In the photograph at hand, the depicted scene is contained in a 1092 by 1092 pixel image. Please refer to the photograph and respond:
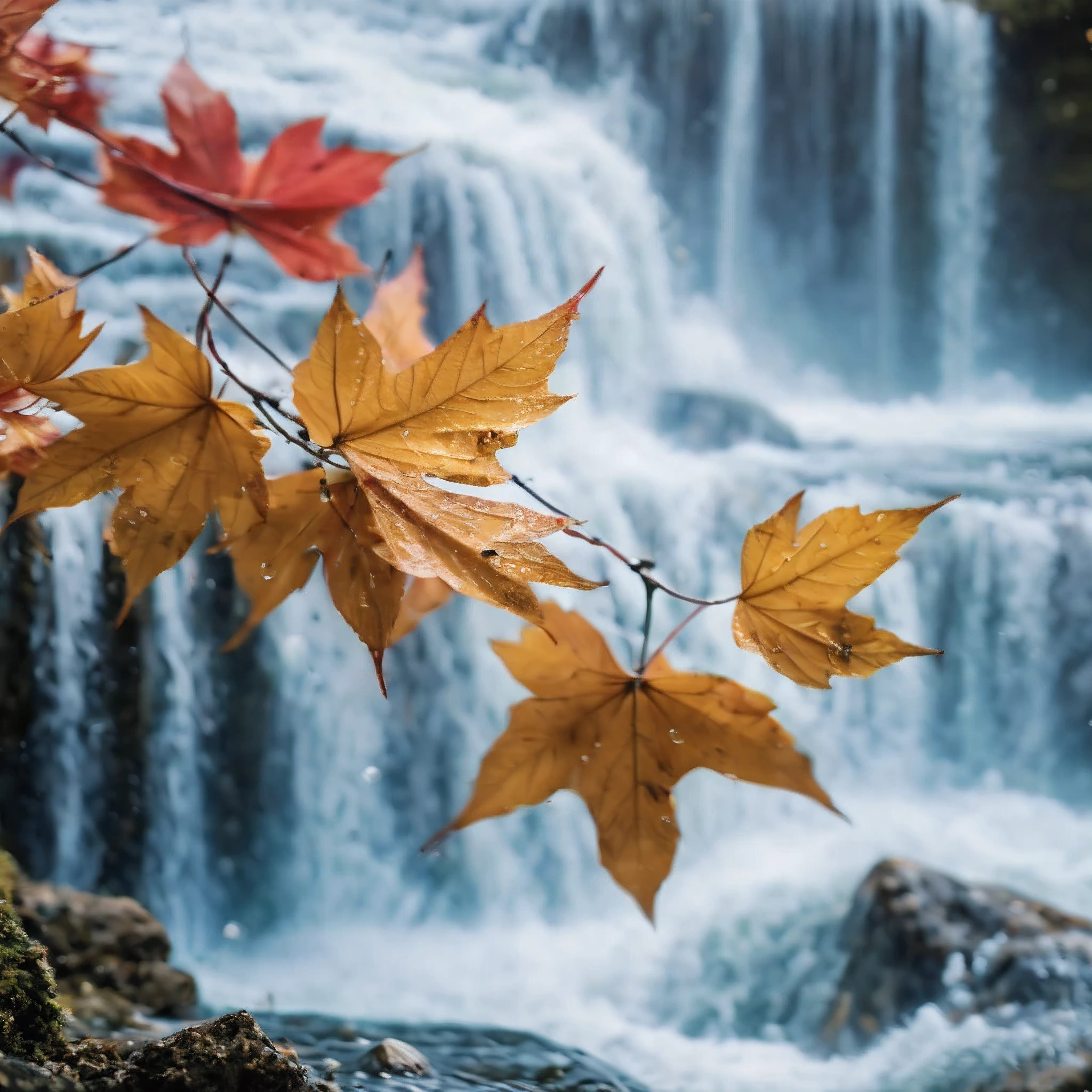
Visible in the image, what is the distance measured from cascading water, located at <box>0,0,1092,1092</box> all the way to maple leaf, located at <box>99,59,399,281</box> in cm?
24

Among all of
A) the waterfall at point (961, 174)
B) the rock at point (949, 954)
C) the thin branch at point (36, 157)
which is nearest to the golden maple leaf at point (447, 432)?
the thin branch at point (36, 157)

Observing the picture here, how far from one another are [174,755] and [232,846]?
213 mm

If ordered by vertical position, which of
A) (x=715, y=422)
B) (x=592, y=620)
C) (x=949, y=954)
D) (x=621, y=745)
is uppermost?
(x=715, y=422)

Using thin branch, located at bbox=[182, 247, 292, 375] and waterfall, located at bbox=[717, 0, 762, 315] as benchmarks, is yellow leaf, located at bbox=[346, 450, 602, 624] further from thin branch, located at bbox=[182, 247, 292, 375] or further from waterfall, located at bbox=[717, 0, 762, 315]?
waterfall, located at bbox=[717, 0, 762, 315]

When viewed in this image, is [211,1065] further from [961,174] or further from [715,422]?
[961,174]

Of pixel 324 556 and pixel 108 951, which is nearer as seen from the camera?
pixel 324 556

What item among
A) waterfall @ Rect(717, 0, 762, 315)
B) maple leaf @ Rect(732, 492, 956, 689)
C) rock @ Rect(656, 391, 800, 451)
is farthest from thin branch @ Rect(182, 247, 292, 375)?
waterfall @ Rect(717, 0, 762, 315)

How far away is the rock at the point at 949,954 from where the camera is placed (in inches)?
41.8

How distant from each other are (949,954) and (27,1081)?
1.17 meters

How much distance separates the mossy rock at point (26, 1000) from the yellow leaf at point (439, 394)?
0.24 metres

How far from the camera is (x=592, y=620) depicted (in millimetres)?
1853

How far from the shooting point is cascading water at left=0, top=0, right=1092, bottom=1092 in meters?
1.41

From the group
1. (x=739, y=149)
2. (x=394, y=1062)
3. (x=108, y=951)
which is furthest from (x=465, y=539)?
(x=739, y=149)

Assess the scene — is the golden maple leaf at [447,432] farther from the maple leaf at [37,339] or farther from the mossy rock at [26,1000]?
the mossy rock at [26,1000]
